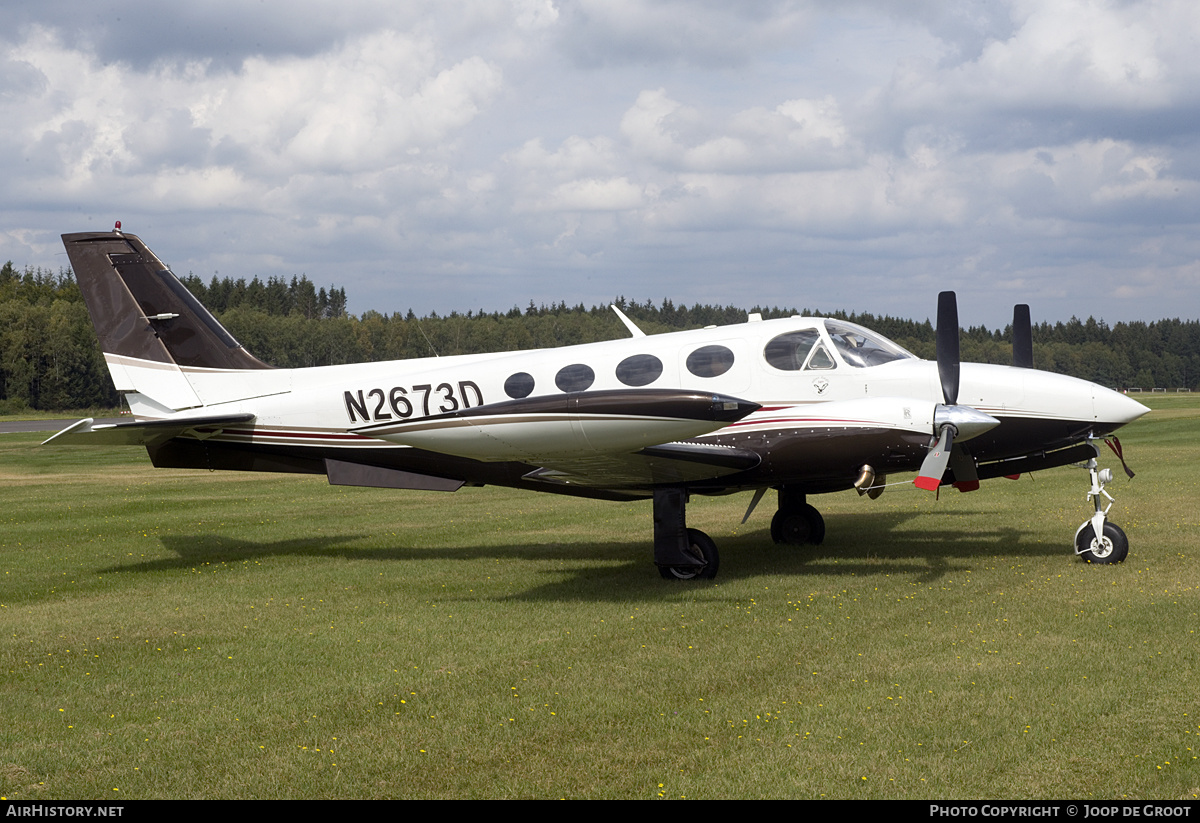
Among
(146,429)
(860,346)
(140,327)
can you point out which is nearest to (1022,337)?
(860,346)

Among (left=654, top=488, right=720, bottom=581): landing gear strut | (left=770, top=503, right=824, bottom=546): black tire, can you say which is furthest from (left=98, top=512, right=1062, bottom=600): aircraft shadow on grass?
(left=654, top=488, right=720, bottom=581): landing gear strut

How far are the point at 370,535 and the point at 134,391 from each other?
4.12 meters

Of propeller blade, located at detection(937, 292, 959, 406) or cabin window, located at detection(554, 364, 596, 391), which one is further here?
cabin window, located at detection(554, 364, 596, 391)

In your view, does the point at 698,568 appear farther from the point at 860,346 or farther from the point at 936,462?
the point at 860,346

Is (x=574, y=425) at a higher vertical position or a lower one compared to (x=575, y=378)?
lower

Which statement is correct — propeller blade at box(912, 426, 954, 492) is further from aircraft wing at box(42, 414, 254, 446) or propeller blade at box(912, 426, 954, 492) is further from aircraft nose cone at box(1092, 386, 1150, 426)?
aircraft wing at box(42, 414, 254, 446)

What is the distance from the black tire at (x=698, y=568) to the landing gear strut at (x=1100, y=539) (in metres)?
4.30

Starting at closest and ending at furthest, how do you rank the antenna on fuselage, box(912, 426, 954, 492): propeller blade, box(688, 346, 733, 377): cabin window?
box(912, 426, 954, 492): propeller blade
box(688, 346, 733, 377): cabin window
the antenna on fuselage

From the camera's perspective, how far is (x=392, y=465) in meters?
12.9

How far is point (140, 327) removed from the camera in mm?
13688

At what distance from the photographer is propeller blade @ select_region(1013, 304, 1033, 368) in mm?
13055

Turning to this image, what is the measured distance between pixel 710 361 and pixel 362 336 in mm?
108646

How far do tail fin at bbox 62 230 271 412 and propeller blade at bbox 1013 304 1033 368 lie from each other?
35.3ft

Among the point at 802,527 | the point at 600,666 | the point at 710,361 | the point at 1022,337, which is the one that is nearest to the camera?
the point at 600,666
